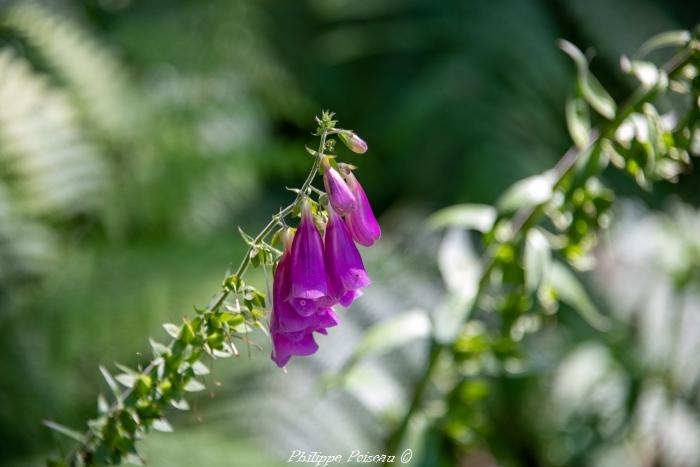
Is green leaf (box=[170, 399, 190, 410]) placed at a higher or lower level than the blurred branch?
lower

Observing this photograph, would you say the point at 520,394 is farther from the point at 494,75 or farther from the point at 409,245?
the point at 494,75

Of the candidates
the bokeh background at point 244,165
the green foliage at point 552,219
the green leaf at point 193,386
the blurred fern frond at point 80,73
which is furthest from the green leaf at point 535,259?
the blurred fern frond at point 80,73

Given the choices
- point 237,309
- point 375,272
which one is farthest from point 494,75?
point 237,309

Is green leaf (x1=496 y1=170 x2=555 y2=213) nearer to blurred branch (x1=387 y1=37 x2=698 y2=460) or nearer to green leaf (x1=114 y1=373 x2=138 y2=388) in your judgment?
blurred branch (x1=387 y1=37 x2=698 y2=460)

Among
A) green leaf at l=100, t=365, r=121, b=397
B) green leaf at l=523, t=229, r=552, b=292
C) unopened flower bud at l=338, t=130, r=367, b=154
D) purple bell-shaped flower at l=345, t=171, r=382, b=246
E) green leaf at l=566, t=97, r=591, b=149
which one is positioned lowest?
green leaf at l=100, t=365, r=121, b=397

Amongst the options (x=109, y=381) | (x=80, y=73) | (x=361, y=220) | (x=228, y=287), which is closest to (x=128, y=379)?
(x=109, y=381)

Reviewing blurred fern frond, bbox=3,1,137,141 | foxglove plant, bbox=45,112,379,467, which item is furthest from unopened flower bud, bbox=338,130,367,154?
blurred fern frond, bbox=3,1,137,141
